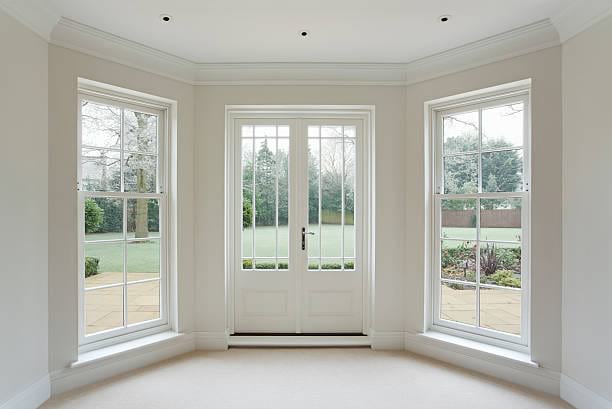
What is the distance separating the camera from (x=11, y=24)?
7.40 feet

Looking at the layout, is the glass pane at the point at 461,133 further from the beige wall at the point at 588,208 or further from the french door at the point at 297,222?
the french door at the point at 297,222

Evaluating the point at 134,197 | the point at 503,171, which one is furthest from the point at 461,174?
the point at 134,197

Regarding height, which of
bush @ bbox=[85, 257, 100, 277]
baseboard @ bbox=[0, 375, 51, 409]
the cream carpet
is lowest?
the cream carpet

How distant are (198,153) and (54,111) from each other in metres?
1.19

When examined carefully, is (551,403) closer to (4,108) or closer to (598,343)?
(598,343)

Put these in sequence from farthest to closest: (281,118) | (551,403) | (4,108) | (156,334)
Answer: (281,118)
(156,334)
(551,403)
(4,108)

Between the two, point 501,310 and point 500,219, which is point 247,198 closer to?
point 500,219

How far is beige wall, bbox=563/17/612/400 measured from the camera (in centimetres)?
229

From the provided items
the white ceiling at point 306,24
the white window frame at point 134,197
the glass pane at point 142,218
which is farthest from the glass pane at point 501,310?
the glass pane at point 142,218

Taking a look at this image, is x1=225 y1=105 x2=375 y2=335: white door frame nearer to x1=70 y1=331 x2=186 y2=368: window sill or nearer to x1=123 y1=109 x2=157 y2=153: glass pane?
x1=70 y1=331 x2=186 y2=368: window sill

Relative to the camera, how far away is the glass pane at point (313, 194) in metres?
3.71

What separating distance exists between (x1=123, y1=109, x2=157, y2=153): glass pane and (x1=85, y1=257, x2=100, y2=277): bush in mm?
996

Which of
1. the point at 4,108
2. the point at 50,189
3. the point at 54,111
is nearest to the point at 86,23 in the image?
the point at 54,111

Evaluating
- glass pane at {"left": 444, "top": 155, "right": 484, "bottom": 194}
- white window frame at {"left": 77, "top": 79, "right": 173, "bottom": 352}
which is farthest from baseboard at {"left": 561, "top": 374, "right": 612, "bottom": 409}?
white window frame at {"left": 77, "top": 79, "right": 173, "bottom": 352}
